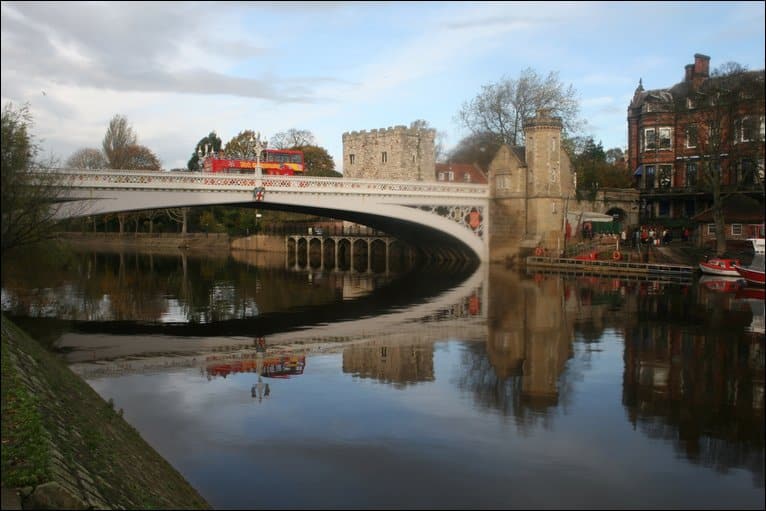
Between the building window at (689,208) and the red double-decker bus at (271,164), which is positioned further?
the building window at (689,208)

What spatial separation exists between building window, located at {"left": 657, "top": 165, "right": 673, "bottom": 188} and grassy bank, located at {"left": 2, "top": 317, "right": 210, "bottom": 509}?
47.6 m

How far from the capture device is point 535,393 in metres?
14.1

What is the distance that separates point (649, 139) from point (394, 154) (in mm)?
22069

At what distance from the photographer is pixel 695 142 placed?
137 feet

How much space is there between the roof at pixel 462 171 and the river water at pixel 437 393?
36042mm

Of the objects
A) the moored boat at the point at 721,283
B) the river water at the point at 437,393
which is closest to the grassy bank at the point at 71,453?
the river water at the point at 437,393

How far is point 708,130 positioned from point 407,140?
92.8ft

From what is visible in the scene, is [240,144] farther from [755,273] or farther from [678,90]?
[755,273]

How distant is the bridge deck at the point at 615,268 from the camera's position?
121 feet

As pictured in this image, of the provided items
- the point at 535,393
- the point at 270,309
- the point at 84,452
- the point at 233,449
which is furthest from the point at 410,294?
the point at 84,452

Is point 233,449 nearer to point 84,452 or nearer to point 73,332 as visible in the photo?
point 84,452

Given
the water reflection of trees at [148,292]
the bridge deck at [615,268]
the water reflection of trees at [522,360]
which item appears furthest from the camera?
the bridge deck at [615,268]

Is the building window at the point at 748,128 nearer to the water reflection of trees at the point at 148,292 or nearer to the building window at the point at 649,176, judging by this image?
the building window at the point at 649,176

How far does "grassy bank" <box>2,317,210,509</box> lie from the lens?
21.4 feet
